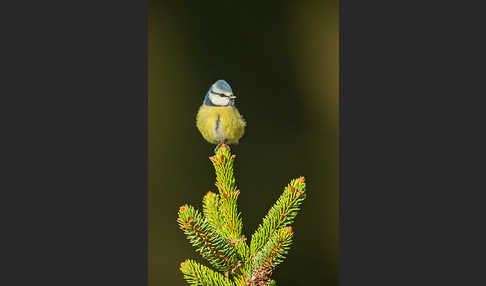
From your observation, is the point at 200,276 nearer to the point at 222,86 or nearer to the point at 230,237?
the point at 230,237

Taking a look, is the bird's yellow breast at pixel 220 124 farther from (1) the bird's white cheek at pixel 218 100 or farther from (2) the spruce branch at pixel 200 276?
(2) the spruce branch at pixel 200 276

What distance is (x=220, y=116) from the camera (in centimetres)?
190

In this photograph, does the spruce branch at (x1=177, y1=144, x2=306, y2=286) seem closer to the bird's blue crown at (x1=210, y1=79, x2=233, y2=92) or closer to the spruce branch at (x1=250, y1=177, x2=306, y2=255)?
the spruce branch at (x1=250, y1=177, x2=306, y2=255)

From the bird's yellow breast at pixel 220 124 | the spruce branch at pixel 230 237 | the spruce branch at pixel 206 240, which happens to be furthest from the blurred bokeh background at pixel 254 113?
the spruce branch at pixel 206 240

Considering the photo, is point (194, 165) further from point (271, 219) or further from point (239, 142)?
point (271, 219)

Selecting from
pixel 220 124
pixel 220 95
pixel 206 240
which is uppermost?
pixel 220 95

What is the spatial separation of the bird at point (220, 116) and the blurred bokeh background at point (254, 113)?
0.14 feet

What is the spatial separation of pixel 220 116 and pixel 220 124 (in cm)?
3

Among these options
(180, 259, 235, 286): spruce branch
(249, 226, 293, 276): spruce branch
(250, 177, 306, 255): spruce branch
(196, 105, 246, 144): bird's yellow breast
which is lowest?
(180, 259, 235, 286): spruce branch

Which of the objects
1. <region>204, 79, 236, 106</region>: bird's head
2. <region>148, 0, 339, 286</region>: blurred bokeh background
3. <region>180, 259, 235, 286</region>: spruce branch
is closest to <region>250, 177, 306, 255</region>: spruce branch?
<region>180, 259, 235, 286</region>: spruce branch

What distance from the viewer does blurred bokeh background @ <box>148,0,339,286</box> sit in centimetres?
194

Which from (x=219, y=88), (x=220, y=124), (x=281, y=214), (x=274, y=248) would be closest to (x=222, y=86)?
(x=219, y=88)

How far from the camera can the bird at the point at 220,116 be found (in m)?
1.90
